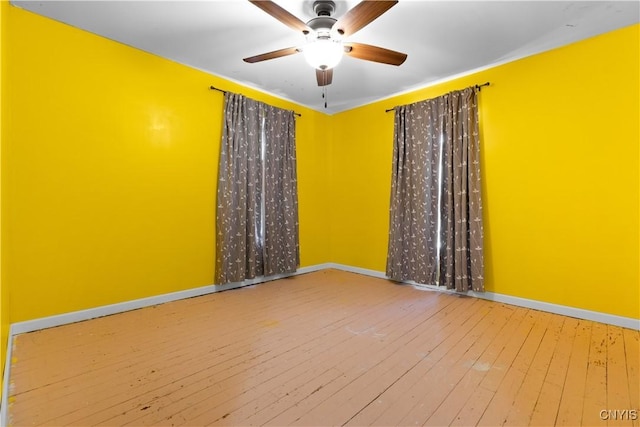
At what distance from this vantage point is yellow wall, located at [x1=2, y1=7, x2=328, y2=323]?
239cm

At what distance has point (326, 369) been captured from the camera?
75.3 inches

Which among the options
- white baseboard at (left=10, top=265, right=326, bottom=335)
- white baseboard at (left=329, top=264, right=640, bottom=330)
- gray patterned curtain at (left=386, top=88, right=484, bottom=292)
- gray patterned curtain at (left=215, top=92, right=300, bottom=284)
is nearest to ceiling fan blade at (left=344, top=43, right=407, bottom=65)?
gray patterned curtain at (left=386, top=88, right=484, bottom=292)

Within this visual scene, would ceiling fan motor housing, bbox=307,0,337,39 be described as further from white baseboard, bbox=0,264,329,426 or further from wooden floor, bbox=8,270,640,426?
white baseboard, bbox=0,264,329,426

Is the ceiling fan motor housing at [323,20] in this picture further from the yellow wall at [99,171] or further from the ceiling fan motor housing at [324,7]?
the yellow wall at [99,171]

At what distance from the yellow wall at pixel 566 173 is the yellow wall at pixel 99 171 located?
316cm

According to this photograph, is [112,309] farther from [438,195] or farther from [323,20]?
[438,195]

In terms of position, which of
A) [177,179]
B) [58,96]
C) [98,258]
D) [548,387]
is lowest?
[548,387]

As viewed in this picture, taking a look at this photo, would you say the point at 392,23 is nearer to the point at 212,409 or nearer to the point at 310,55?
→ the point at 310,55

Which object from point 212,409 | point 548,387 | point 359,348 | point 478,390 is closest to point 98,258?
point 212,409

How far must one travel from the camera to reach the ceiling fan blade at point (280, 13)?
175cm

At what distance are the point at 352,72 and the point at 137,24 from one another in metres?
2.13

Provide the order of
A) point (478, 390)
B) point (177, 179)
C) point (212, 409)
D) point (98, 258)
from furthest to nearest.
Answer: point (177, 179), point (98, 258), point (478, 390), point (212, 409)

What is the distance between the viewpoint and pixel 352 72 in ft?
11.3

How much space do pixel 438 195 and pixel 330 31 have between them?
225 centimetres
